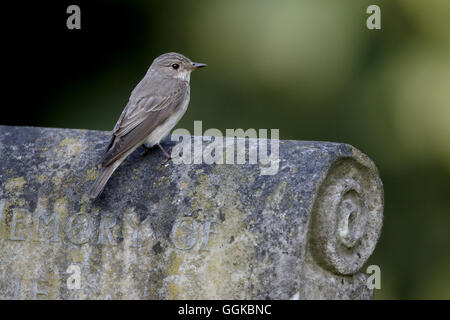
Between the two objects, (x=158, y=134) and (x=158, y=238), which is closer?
(x=158, y=238)

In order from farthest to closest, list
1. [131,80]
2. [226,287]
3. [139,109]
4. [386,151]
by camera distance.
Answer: [131,80] → [386,151] → [139,109] → [226,287]

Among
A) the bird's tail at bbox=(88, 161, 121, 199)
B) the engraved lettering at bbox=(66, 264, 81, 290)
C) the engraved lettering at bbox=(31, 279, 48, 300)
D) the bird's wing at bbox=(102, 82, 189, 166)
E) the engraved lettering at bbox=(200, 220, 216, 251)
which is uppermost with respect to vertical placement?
the bird's wing at bbox=(102, 82, 189, 166)

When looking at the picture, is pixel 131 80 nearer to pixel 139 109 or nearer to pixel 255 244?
pixel 139 109

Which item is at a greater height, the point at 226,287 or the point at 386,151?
the point at 386,151

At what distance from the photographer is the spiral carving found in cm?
333

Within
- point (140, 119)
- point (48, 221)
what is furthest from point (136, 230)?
point (140, 119)

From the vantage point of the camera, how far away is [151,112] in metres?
4.34

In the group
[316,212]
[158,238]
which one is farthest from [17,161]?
[316,212]

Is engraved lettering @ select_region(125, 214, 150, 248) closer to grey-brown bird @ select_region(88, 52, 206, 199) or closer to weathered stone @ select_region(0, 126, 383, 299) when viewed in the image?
weathered stone @ select_region(0, 126, 383, 299)

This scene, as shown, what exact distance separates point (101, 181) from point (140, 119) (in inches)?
25.7

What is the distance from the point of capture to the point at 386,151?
6297 mm

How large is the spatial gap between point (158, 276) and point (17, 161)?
113 cm

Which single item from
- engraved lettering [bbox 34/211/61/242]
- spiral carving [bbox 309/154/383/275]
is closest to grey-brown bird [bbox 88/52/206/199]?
engraved lettering [bbox 34/211/61/242]

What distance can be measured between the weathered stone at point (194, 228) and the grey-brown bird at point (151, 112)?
0.34 feet
